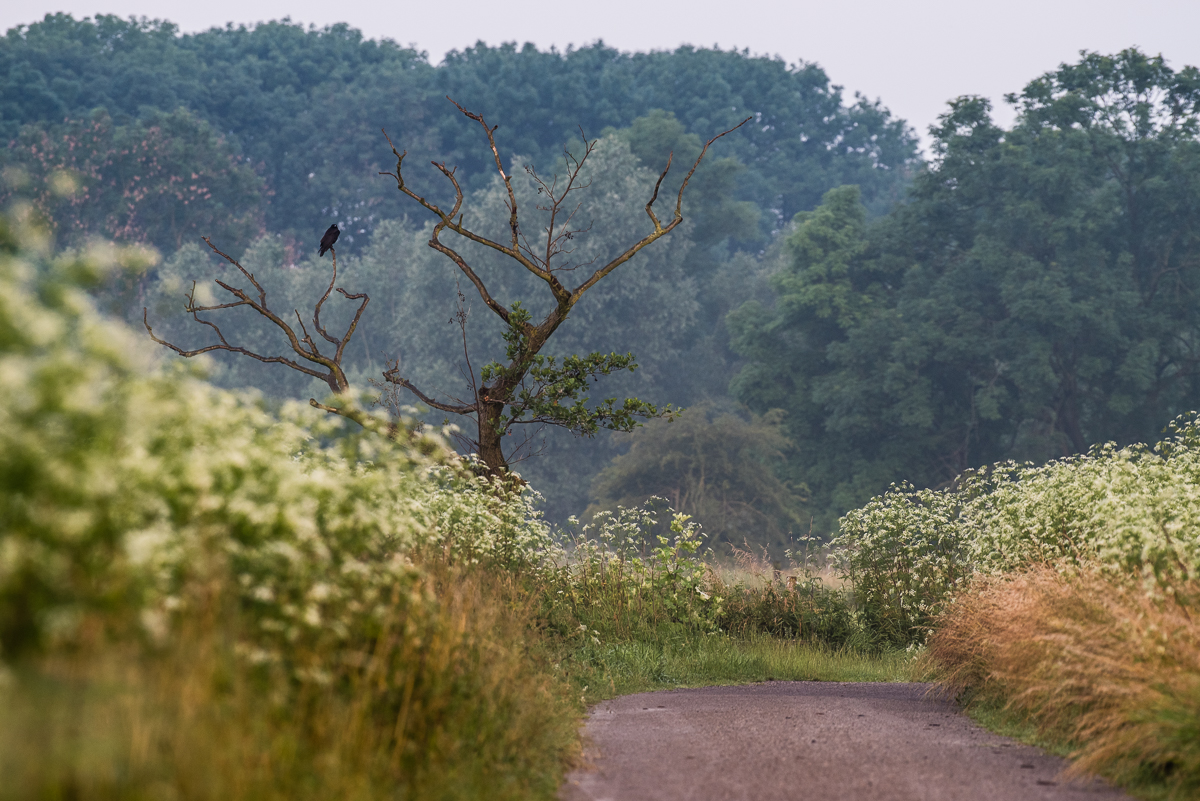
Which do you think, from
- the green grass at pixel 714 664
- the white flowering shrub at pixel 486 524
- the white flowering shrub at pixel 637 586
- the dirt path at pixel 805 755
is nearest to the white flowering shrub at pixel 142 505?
the dirt path at pixel 805 755

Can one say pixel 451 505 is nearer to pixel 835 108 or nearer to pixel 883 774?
pixel 883 774

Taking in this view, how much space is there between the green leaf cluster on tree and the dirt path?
2322cm

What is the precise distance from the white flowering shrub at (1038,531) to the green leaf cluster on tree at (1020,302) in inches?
661

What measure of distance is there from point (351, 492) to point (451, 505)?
14.5 ft

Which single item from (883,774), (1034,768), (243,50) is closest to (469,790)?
(883,774)

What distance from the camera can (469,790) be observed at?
4.98 m

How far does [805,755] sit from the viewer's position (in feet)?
22.5

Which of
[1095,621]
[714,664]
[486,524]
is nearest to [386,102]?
[714,664]

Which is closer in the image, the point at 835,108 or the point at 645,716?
the point at 645,716

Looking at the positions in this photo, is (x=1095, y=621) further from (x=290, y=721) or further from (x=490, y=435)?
(x=490, y=435)

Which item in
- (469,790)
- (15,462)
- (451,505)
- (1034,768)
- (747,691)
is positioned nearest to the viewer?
(15,462)

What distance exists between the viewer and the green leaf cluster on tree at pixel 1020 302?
30719 millimetres

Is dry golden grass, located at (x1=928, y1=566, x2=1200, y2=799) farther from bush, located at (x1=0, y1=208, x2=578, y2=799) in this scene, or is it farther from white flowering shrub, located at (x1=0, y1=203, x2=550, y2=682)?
white flowering shrub, located at (x1=0, y1=203, x2=550, y2=682)

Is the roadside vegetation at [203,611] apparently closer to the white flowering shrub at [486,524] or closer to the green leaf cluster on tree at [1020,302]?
the white flowering shrub at [486,524]
